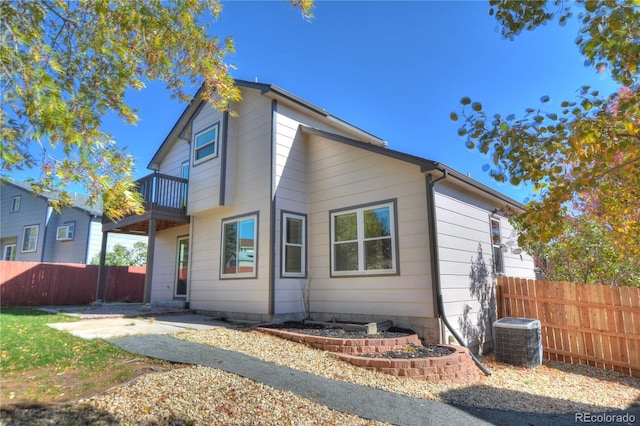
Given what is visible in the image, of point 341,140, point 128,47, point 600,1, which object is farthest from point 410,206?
point 128,47

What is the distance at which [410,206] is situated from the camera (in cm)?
768

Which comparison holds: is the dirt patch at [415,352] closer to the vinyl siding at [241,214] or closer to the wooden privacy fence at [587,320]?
the wooden privacy fence at [587,320]

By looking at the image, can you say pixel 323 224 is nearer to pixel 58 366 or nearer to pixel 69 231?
pixel 58 366

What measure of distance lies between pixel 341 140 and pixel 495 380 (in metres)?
5.95

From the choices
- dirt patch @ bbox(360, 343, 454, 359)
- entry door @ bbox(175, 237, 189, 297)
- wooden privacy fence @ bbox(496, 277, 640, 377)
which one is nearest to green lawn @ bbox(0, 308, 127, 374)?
dirt patch @ bbox(360, 343, 454, 359)

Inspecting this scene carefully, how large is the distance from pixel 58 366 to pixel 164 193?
7.20 metres

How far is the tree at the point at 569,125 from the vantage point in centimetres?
325

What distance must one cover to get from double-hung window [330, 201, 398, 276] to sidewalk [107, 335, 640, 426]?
11.5 feet

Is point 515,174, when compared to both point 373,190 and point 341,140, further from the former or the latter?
point 341,140

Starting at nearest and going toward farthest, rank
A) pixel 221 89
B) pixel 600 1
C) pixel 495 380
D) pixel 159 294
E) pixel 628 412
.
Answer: pixel 600 1
pixel 628 412
pixel 221 89
pixel 495 380
pixel 159 294

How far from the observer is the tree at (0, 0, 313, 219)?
3447 millimetres

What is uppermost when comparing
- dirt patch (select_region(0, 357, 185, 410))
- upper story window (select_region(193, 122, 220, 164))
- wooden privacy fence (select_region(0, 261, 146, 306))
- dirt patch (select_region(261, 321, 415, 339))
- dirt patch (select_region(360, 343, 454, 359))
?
upper story window (select_region(193, 122, 220, 164))

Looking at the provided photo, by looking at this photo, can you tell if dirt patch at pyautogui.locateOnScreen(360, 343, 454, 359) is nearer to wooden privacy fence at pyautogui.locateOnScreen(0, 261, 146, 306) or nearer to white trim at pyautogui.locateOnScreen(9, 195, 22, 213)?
wooden privacy fence at pyautogui.locateOnScreen(0, 261, 146, 306)

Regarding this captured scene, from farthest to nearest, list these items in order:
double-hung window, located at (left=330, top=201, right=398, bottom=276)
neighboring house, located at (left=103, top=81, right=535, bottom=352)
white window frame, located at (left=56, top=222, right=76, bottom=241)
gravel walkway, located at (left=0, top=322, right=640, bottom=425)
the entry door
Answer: white window frame, located at (left=56, top=222, right=76, bottom=241) < the entry door < double-hung window, located at (left=330, top=201, right=398, bottom=276) < neighboring house, located at (left=103, top=81, right=535, bottom=352) < gravel walkway, located at (left=0, top=322, right=640, bottom=425)
